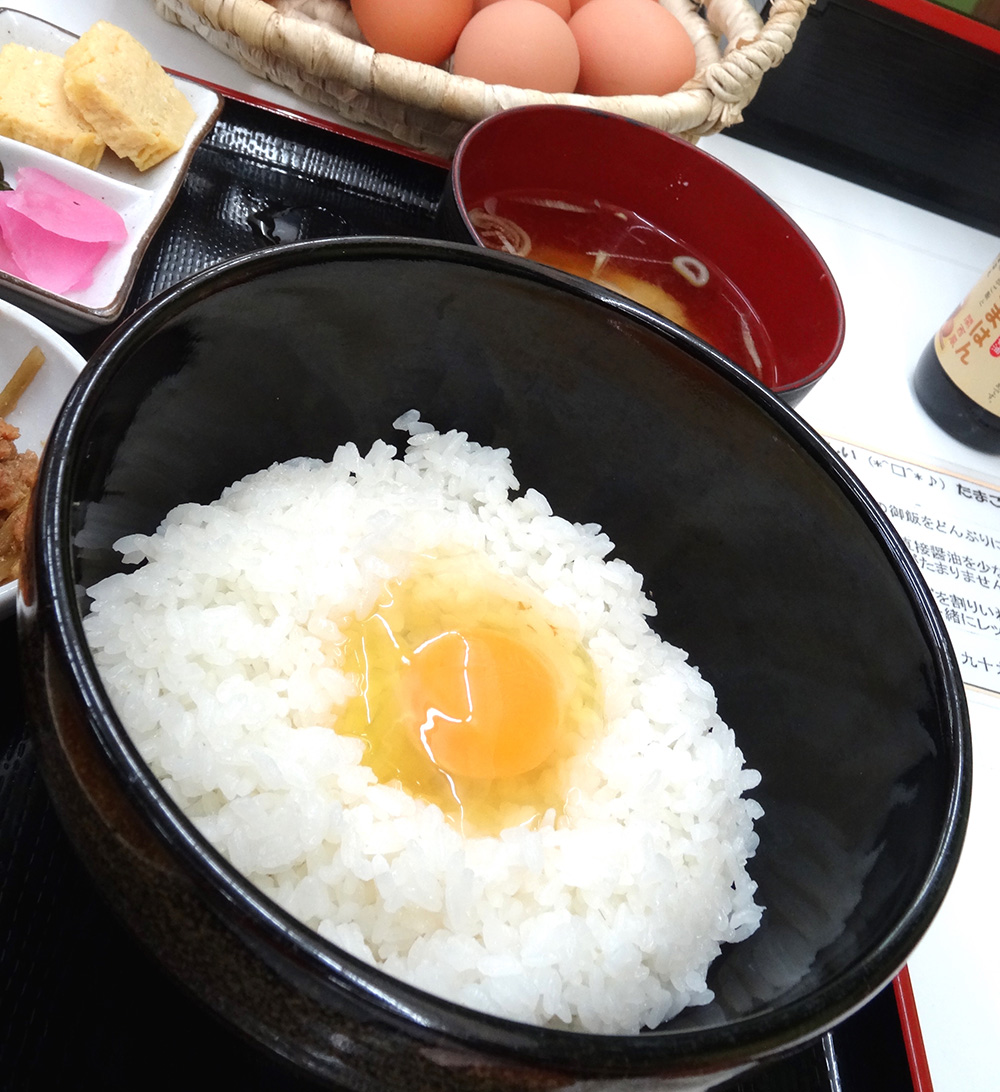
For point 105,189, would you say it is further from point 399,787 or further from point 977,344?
point 977,344

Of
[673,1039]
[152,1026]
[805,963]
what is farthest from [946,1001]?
[152,1026]

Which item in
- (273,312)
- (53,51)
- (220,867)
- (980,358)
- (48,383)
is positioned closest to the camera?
(220,867)

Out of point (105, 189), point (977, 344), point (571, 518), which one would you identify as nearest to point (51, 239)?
point (105, 189)

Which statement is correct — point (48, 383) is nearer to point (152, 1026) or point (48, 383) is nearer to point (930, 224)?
point (152, 1026)

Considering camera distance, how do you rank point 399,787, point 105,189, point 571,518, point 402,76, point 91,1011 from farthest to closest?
point 402,76 → point 105,189 → point 571,518 → point 399,787 → point 91,1011

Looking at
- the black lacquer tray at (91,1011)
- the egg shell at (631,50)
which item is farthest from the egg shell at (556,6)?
the black lacquer tray at (91,1011)
